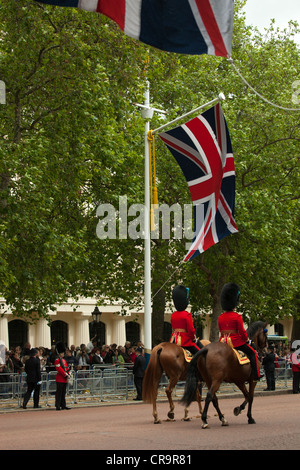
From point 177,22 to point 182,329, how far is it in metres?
8.83

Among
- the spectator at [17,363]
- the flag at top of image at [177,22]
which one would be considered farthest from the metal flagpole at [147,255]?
the flag at top of image at [177,22]

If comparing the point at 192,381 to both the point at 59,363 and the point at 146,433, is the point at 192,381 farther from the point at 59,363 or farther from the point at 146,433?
the point at 59,363

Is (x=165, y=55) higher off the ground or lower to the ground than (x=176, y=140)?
higher

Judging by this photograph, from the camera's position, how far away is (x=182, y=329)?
17.5 m

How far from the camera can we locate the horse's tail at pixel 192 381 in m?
15.0

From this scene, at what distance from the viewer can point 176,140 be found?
22.1 meters

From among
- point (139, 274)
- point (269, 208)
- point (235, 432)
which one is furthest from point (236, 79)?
point (235, 432)

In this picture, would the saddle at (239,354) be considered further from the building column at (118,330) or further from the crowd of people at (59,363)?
the building column at (118,330)

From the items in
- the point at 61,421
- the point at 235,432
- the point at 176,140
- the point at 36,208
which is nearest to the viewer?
the point at 235,432

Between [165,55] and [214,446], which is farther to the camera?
[165,55]

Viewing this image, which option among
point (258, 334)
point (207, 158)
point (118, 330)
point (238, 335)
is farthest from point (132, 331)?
point (238, 335)

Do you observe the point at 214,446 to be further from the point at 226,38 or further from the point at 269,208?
the point at 269,208

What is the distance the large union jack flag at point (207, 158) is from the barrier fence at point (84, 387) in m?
7.94

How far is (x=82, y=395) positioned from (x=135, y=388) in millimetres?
2876
